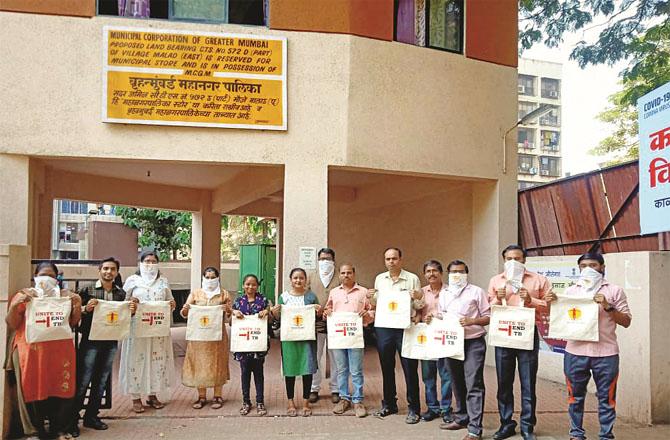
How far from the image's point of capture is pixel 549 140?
61.1 meters

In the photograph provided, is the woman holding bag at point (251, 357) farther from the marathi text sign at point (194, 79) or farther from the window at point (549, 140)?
the window at point (549, 140)

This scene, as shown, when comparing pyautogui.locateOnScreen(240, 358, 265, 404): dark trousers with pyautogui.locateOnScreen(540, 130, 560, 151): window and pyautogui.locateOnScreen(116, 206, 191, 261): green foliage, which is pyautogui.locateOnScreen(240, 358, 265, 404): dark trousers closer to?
pyautogui.locateOnScreen(116, 206, 191, 261): green foliage

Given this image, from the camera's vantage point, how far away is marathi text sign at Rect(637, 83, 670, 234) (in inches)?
241

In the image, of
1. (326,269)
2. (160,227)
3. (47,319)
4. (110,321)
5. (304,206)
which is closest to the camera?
(47,319)

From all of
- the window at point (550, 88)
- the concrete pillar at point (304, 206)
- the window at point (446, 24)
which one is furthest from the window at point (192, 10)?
the window at point (550, 88)

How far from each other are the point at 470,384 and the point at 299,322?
1915 mm

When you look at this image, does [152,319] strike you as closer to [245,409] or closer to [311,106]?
[245,409]

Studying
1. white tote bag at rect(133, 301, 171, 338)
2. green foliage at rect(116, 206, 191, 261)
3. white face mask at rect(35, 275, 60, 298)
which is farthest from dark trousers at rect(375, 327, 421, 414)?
green foliage at rect(116, 206, 191, 261)

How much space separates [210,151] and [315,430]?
4.06 m

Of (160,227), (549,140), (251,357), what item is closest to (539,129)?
(549,140)

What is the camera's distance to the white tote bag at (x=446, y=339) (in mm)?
5914

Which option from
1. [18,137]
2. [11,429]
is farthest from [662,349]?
[18,137]

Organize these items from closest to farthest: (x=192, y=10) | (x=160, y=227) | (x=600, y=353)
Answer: (x=600, y=353), (x=192, y=10), (x=160, y=227)

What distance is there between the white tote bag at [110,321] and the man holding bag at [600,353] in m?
4.15
